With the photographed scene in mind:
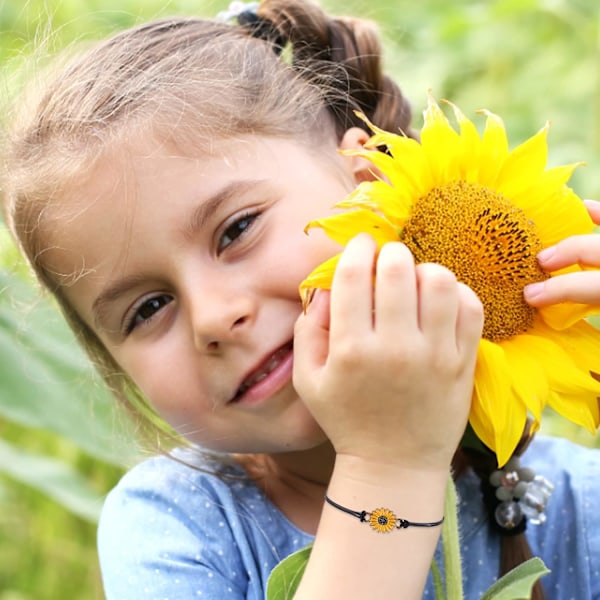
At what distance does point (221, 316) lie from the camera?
0.91 meters

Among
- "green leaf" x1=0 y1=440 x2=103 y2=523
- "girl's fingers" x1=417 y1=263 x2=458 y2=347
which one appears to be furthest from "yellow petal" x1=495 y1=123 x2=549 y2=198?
"green leaf" x1=0 y1=440 x2=103 y2=523

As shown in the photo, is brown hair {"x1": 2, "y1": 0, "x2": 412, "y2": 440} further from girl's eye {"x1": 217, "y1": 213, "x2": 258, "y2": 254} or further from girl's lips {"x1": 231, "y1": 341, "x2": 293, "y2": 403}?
girl's lips {"x1": 231, "y1": 341, "x2": 293, "y2": 403}

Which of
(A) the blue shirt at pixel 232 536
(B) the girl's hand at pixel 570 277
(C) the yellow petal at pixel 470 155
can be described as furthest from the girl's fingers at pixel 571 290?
(A) the blue shirt at pixel 232 536

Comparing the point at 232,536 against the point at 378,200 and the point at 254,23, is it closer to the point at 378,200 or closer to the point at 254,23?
the point at 378,200

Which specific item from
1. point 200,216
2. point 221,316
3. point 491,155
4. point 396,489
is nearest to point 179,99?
point 200,216

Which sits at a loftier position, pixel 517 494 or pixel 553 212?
pixel 553 212

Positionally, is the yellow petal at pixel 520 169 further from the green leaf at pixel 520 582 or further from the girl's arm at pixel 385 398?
the green leaf at pixel 520 582

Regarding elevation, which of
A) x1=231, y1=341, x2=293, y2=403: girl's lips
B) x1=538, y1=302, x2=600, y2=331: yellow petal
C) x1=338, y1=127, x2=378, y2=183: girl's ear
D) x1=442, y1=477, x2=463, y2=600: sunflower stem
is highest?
x1=538, y1=302, x2=600, y2=331: yellow petal

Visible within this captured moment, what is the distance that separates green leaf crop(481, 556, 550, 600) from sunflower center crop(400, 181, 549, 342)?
0.18 meters

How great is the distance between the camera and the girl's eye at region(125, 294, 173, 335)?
1.01 m

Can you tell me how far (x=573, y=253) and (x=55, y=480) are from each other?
1117 millimetres

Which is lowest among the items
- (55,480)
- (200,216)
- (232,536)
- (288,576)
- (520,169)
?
(55,480)

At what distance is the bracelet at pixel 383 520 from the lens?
828 millimetres

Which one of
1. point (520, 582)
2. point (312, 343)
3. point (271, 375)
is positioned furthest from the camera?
point (271, 375)
